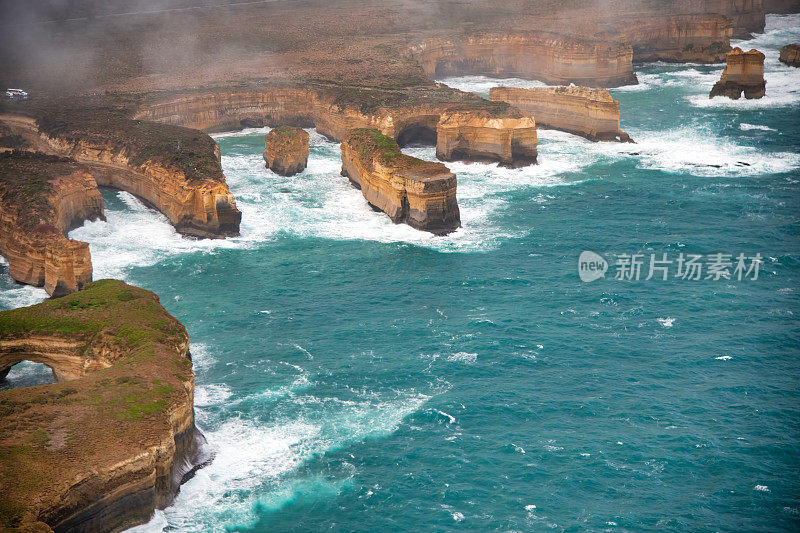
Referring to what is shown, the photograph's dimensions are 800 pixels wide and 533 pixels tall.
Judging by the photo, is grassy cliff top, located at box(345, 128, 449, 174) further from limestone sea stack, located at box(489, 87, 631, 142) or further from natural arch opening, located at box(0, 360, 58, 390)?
natural arch opening, located at box(0, 360, 58, 390)

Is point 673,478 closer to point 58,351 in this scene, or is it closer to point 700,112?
point 58,351

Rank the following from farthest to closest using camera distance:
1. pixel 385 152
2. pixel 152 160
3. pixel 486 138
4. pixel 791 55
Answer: pixel 791 55 → pixel 486 138 → pixel 152 160 → pixel 385 152

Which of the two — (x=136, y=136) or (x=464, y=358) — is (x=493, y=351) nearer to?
(x=464, y=358)

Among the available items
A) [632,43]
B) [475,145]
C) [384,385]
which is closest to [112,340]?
[384,385]

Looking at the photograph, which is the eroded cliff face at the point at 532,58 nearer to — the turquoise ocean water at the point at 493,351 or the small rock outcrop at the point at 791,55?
the small rock outcrop at the point at 791,55

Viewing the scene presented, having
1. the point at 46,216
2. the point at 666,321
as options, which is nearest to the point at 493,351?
the point at 666,321

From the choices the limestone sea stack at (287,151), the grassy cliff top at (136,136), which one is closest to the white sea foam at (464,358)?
the grassy cliff top at (136,136)
